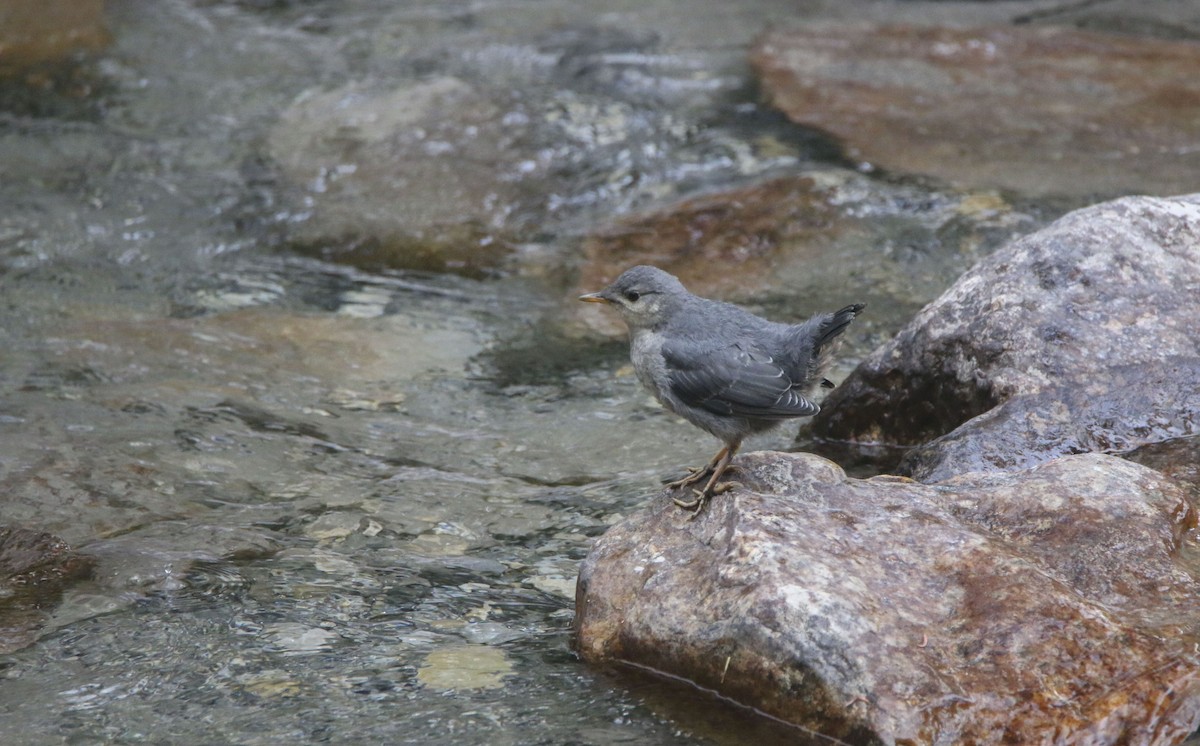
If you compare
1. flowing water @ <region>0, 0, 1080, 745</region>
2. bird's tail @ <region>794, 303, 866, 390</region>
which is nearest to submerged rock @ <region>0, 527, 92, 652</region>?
flowing water @ <region>0, 0, 1080, 745</region>

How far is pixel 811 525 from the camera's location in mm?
3547

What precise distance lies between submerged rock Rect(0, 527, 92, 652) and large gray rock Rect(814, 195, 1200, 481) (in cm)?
298

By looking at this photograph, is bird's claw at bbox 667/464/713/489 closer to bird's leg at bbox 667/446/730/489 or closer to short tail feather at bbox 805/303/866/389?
bird's leg at bbox 667/446/730/489

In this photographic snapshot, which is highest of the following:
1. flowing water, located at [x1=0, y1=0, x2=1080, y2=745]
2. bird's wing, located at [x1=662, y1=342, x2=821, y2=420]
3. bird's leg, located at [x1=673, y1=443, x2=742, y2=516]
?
bird's wing, located at [x1=662, y1=342, x2=821, y2=420]

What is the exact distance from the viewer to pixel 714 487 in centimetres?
403

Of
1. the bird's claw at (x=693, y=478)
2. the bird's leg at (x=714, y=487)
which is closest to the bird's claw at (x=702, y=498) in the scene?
the bird's leg at (x=714, y=487)

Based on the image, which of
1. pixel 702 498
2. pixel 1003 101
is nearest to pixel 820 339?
pixel 702 498

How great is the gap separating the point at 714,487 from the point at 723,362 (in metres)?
0.49

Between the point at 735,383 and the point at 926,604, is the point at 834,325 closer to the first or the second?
the point at 735,383

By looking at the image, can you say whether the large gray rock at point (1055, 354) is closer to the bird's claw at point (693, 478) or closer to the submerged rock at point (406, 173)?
the bird's claw at point (693, 478)

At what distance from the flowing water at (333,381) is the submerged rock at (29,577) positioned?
0.06 meters

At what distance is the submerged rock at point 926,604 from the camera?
3.07m

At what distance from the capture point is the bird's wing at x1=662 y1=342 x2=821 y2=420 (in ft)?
13.8

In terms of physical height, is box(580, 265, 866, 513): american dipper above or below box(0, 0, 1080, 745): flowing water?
above
